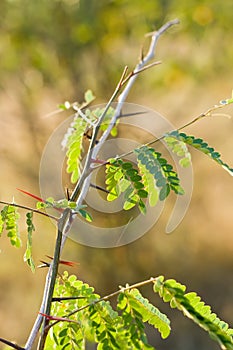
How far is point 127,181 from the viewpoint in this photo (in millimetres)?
751

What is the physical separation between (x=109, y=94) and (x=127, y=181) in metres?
3.95

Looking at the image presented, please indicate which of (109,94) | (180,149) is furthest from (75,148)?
(109,94)

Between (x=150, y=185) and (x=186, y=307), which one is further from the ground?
(x=150, y=185)

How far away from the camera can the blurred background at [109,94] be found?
170 inches

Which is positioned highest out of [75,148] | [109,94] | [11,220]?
[109,94]

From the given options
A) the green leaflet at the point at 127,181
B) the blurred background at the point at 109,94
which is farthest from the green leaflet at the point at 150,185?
the blurred background at the point at 109,94

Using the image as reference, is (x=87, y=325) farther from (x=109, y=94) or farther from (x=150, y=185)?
(x=109, y=94)

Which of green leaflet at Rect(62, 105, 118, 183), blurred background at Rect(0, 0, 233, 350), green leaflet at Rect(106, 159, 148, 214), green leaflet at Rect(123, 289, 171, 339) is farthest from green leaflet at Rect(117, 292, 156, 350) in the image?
blurred background at Rect(0, 0, 233, 350)

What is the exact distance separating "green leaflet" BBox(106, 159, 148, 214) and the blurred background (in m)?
3.06

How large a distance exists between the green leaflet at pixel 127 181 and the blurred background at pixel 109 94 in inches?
121

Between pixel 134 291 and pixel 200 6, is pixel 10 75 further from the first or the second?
pixel 134 291

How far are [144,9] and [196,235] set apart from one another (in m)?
2.08

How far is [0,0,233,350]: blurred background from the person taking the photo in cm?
432

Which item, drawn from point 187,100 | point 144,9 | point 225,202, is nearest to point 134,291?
point 144,9
